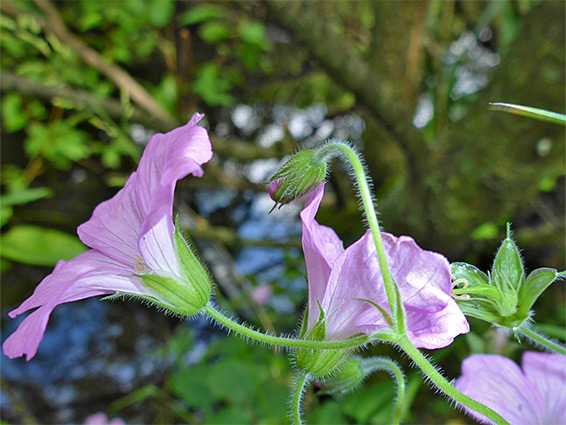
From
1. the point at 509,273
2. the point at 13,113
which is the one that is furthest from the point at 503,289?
the point at 13,113

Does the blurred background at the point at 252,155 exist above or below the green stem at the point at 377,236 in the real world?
below

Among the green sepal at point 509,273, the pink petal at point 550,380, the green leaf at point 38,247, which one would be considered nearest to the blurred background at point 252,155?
the green leaf at point 38,247

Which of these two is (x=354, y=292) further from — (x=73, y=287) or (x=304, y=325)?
(x=73, y=287)

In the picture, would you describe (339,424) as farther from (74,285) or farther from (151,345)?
(151,345)

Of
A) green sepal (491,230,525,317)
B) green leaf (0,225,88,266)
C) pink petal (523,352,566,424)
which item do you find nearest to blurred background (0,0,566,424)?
green leaf (0,225,88,266)

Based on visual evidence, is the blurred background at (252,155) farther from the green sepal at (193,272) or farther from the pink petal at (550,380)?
the green sepal at (193,272)

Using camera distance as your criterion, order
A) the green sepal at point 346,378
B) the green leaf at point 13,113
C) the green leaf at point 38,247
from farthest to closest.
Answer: the green leaf at point 13,113, the green leaf at point 38,247, the green sepal at point 346,378

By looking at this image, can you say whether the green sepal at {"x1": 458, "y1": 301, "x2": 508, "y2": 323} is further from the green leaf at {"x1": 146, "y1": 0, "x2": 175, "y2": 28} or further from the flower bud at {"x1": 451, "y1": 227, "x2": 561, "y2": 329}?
the green leaf at {"x1": 146, "y1": 0, "x2": 175, "y2": 28}
